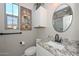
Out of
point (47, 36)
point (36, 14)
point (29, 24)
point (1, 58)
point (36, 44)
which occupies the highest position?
point (36, 14)

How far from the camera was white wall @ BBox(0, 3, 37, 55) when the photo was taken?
1552 mm

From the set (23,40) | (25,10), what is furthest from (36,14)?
(23,40)

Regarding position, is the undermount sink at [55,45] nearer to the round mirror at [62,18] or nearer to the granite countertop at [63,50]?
the granite countertop at [63,50]

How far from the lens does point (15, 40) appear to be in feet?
5.20

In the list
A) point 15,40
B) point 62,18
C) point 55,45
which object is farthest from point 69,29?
→ point 15,40

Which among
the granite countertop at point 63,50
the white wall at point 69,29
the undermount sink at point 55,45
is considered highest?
the white wall at point 69,29

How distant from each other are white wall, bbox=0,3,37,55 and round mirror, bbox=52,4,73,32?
31 cm

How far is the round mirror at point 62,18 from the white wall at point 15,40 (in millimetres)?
309

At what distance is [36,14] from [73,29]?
0.52m

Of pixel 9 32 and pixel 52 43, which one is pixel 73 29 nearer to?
pixel 52 43

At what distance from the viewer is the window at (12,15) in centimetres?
156

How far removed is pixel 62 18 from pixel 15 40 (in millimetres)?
682

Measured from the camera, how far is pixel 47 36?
5.19 ft

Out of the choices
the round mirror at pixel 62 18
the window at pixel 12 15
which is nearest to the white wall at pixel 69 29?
the round mirror at pixel 62 18
